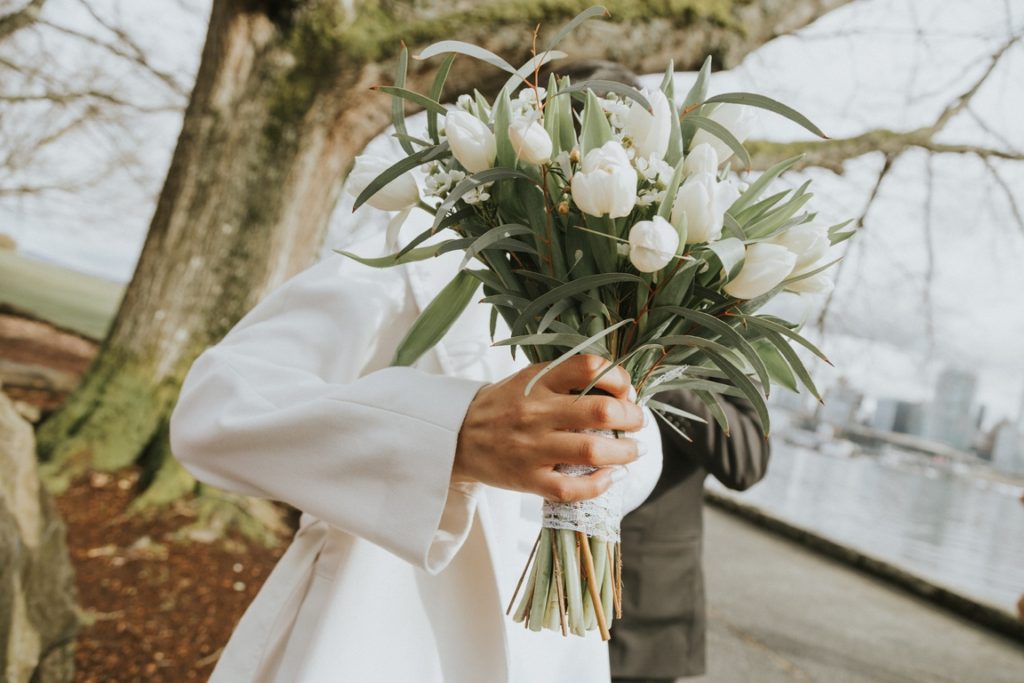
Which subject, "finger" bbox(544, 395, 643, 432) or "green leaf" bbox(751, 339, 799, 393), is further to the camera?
"green leaf" bbox(751, 339, 799, 393)

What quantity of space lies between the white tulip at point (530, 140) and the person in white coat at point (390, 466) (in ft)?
0.95

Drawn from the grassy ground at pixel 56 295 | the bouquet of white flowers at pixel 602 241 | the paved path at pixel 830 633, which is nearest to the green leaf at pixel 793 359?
the bouquet of white flowers at pixel 602 241

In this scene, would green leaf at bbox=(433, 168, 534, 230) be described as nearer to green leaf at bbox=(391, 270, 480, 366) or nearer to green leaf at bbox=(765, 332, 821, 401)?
green leaf at bbox=(391, 270, 480, 366)

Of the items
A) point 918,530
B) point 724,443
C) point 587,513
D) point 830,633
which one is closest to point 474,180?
point 587,513

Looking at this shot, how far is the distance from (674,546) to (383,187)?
1504mm

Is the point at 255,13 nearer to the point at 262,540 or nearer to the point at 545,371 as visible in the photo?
the point at 262,540

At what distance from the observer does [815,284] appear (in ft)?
3.44

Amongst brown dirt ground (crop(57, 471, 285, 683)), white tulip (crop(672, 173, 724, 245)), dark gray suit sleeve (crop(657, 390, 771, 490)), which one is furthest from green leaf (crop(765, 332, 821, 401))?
brown dirt ground (crop(57, 471, 285, 683))

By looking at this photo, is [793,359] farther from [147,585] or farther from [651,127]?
[147,585]

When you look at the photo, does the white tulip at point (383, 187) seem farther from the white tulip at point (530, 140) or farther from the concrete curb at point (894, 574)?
the concrete curb at point (894, 574)

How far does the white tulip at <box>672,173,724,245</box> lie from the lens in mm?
903

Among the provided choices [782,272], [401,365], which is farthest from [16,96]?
[782,272]

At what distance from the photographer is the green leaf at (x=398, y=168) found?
102cm

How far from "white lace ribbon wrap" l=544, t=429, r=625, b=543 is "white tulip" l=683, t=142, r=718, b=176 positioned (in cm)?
40
